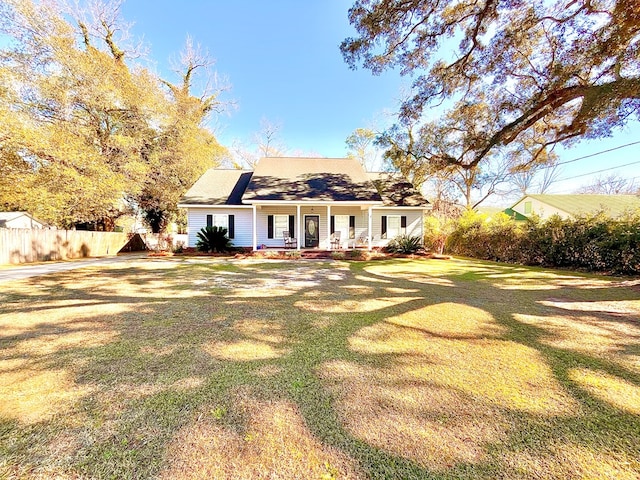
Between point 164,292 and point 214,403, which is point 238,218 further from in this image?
point 214,403

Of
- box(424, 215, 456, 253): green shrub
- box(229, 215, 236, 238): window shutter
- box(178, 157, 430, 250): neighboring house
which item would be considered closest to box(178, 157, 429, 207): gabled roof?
box(178, 157, 430, 250): neighboring house

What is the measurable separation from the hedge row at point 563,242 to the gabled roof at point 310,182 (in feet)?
20.4

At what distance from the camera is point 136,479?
1.62m

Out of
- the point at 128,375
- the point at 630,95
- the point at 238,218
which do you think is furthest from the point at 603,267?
the point at 238,218

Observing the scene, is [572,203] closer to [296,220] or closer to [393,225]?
[393,225]

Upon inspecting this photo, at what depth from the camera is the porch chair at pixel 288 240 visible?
15422 mm

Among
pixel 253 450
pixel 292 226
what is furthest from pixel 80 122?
pixel 253 450

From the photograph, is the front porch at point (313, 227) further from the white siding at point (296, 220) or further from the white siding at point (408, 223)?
the white siding at point (408, 223)

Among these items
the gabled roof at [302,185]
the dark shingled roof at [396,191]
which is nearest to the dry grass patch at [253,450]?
the gabled roof at [302,185]

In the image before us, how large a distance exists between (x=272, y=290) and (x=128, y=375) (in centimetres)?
401

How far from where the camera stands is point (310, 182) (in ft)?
52.9

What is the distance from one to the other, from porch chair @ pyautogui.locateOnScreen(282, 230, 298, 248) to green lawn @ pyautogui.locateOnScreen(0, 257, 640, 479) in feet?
32.7

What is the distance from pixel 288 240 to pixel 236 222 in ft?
10.9

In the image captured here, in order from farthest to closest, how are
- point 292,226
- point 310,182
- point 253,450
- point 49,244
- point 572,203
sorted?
point 572,203, point 292,226, point 310,182, point 49,244, point 253,450
